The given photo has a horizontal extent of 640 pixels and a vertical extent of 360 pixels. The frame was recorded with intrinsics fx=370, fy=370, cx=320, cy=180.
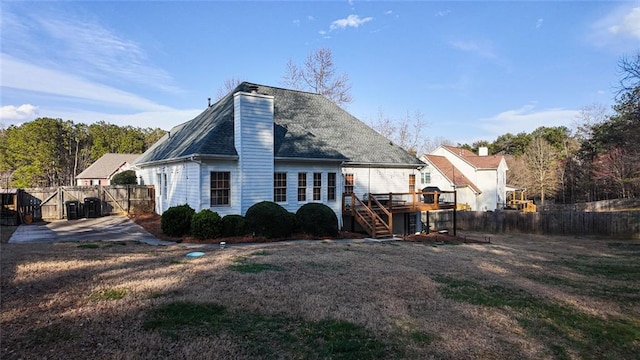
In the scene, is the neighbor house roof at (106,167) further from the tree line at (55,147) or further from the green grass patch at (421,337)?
the green grass patch at (421,337)

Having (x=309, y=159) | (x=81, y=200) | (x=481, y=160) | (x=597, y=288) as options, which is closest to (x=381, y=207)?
(x=309, y=159)

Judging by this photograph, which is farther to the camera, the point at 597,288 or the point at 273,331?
the point at 597,288

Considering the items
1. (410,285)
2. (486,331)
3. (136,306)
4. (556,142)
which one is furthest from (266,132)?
(556,142)

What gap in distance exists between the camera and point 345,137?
74.9 ft

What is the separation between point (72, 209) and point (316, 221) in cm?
1376

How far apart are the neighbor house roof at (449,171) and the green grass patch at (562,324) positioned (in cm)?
2962

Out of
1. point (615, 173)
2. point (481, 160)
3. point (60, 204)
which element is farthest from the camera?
point (481, 160)

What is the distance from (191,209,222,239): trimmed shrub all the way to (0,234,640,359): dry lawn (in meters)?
4.17

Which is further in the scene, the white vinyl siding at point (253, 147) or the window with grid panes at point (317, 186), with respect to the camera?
the window with grid panes at point (317, 186)

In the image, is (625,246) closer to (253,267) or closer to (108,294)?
(253,267)

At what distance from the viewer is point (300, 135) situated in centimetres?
1955

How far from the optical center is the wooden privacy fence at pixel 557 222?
2158 centimetres

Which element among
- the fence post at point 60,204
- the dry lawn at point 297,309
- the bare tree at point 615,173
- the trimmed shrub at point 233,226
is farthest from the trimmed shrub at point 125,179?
the bare tree at point 615,173

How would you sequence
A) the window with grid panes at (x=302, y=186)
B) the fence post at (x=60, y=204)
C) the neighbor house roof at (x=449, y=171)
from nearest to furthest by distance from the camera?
the window with grid panes at (x=302, y=186), the fence post at (x=60, y=204), the neighbor house roof at (x=449, y=171)
